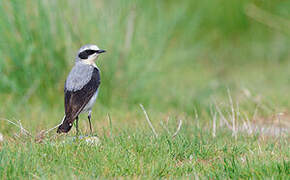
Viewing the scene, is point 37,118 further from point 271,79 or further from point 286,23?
point 286,23

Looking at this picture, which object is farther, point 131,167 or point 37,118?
point 37,118

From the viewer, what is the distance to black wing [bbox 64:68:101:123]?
16.2ft

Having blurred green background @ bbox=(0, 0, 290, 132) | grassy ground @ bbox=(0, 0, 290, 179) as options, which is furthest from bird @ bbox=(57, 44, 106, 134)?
blurred green background @ bbox=(0, 0, 290, 132)

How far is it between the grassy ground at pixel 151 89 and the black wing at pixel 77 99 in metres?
0.25

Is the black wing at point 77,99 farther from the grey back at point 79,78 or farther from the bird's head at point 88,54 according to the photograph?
the bird's head at point 88,54

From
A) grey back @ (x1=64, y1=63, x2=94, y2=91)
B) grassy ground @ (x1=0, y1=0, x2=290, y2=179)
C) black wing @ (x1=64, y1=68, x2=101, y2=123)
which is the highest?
grey back @ (x1=64, y1=63, x2=94, y2=91)

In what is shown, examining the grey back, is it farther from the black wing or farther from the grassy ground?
the grassy ground

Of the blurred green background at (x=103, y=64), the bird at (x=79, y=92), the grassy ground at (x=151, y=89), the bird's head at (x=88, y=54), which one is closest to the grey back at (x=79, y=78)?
the bird at (x=79, y=92)

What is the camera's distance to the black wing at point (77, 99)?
16.2 ft

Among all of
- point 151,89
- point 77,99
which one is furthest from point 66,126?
point 151,89

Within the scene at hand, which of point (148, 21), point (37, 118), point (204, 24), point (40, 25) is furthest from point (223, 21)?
point (37, 118)

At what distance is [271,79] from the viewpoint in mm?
9734

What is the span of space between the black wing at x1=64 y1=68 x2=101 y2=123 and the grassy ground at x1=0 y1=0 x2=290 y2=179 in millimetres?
247

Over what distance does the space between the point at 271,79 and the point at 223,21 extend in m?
2.24
